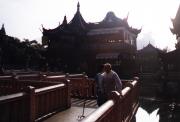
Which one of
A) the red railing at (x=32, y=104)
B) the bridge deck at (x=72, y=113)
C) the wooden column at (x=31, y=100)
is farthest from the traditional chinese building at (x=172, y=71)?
the wooden column at (x=31, y=100)

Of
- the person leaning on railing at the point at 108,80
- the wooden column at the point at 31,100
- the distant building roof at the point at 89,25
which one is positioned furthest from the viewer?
the distant building roof at the point at 89,25

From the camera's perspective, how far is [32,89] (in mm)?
6977

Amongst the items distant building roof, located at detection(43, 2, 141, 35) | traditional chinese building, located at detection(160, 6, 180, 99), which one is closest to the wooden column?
traditional chinese building, located at detection(160, 6, 180, 99)

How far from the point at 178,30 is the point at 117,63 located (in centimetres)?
957

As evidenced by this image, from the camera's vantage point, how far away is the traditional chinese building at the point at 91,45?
37.3 meters

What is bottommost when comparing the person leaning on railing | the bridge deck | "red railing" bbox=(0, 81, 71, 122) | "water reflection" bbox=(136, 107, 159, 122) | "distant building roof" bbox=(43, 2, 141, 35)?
"water reflection" bbox=(136, 107, 159, 122)

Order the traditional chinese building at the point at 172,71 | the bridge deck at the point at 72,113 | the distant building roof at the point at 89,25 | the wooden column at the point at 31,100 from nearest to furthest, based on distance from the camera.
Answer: the wooden column at the point at 31,100, the bridge deck at the point at 72,113, the traditional chinese building at the point at 172,71, the distant building roof at the point at 89,25

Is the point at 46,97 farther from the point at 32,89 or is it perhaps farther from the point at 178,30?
the point at 178,30

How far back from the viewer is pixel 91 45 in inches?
1566

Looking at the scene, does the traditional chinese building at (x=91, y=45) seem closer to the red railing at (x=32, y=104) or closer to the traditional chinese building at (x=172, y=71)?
the traditional chinese building at (x=172, y=71)

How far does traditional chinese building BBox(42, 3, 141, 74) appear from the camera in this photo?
37.3 metres

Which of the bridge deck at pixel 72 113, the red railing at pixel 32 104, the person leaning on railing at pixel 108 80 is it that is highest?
the person leaning on railing at pixel 108 80

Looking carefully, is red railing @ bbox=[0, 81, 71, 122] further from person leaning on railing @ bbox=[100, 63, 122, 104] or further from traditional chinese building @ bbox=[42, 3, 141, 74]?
traditional chinese building @ bbox=[42, 3, 141, 74]

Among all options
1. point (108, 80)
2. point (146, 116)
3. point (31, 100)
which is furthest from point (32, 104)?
point (146, 116)
